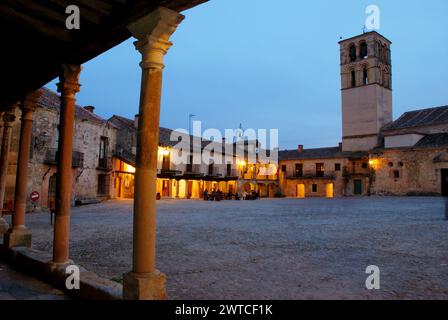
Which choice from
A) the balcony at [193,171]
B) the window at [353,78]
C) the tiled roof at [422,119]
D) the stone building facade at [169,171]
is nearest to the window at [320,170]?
the tiled roof at [422,119]

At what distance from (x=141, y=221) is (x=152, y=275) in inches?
20.2

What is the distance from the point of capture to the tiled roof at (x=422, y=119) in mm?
32031

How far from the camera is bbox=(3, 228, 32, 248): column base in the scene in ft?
18.8

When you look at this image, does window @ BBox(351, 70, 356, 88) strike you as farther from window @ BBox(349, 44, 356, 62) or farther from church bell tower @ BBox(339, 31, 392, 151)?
window @ BBox(349, 44, 356, 62)

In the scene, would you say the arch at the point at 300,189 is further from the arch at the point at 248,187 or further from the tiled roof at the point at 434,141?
the tiled roof at the point at 434,141

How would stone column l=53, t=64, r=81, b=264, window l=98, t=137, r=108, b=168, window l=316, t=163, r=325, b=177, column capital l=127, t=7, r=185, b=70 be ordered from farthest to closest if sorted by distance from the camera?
window l=316, t=163, r=325, b=177 < window l=98, t=137, r=108, b=168 < stone column l=53, t=64, r=81, b=264 < column capital l=127, t=7, r=185, b=70

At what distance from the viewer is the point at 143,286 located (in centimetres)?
299

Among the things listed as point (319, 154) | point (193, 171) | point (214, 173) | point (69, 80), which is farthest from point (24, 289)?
point (319, 154)

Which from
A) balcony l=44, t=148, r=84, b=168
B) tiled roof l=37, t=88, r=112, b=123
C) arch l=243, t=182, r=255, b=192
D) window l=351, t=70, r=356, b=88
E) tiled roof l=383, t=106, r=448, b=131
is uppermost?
window l=351, t=70, r=356, b=88

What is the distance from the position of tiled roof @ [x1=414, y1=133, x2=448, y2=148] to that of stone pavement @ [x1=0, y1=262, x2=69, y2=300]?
3237 centimetres

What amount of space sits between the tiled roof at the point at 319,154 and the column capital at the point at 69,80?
35.6 metres

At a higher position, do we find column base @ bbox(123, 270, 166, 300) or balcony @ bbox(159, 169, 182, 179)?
balcony @ bbox(159, 169, 182, 179)

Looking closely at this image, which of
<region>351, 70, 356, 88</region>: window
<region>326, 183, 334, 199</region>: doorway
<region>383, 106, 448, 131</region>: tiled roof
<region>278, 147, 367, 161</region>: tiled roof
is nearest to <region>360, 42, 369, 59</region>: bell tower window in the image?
<region>351, 70, 356, 88</region>: window

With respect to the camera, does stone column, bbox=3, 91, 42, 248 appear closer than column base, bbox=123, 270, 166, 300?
No
